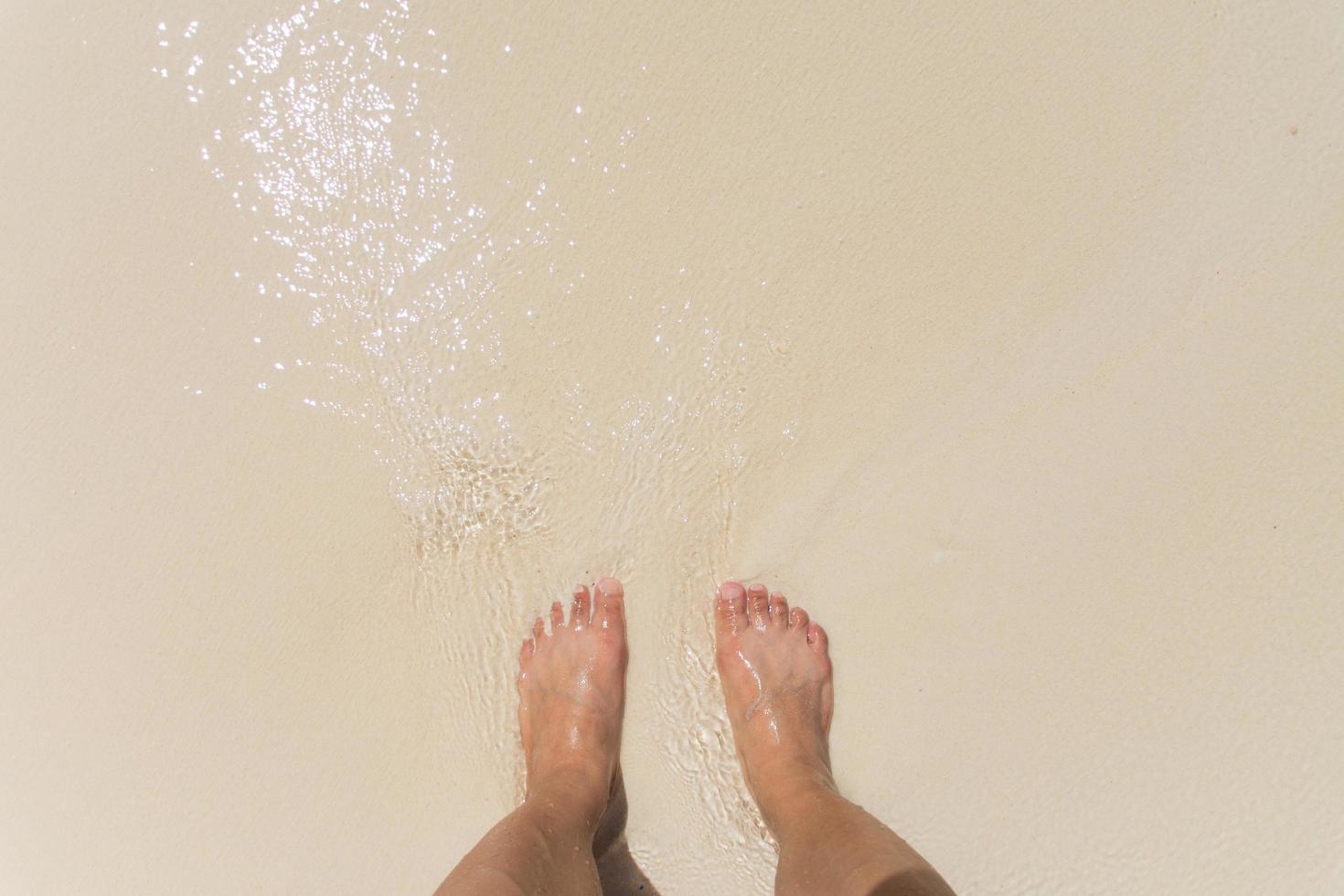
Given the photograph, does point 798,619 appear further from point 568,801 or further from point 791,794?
point 568,801

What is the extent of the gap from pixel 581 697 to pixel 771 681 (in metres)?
0.49

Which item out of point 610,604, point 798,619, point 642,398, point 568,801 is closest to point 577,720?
point 568,801

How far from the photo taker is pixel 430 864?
194 centimetres

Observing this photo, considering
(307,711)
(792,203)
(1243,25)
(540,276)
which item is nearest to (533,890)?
(307,711)

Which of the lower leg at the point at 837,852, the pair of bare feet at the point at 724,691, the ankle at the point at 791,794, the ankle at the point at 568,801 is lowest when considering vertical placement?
the lower leg at the point at 837,852

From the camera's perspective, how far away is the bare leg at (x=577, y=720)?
1839 millimetres

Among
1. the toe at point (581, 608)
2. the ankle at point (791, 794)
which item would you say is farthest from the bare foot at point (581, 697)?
the ankle at point (791, 794)

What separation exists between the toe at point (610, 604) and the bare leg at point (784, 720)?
251mm

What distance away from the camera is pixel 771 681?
6.38ft

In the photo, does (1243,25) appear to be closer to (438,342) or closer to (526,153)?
(526,153)

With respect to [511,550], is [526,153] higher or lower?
higher

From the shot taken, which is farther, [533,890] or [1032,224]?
[1032,224]

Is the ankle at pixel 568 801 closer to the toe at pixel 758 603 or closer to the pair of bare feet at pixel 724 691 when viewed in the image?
the pair of bare feet at pixel 724 691

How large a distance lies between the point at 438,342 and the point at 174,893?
1554 mm
